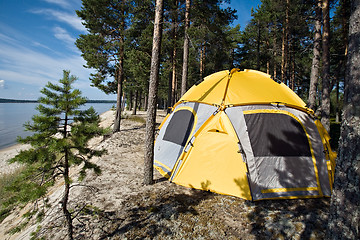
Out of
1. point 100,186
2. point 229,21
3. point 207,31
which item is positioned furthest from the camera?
point 229,21

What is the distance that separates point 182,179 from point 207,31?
746 cm

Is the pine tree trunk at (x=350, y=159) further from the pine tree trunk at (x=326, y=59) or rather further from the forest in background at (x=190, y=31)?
the pine tree trunk at (x=326, y=59)

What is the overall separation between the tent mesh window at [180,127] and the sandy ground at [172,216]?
1.39 metres

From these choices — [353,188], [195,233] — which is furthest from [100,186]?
[353,188]

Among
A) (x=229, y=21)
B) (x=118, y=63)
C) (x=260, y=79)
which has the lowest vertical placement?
(x=260, y=79)

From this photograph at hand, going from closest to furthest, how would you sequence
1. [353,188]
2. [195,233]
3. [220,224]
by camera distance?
[353,188], [195,233], [220,224]

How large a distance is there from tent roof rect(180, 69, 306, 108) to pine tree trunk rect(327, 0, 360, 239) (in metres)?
Answer: 2.41

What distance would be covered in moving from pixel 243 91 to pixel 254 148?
1.62m

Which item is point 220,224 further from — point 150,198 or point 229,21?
point 229,21

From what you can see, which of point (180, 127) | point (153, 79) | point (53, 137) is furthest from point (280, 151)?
point (53, 137)

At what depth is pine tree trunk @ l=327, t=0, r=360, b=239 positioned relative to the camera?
1.93 m

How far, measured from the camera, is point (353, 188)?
6.38 feet

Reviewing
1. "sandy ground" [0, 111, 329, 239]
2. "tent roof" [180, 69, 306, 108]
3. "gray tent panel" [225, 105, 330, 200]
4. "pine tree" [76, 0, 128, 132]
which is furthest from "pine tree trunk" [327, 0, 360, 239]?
"pine tree" [76, 0, 128, 132]

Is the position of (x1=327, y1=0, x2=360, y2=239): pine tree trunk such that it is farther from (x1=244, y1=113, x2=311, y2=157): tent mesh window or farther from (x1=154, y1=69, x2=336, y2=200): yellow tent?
(x1=244, y1=113, x2=311, y2=157): tent mesh window
